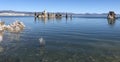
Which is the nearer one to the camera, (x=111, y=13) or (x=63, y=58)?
(x=63, y=58)

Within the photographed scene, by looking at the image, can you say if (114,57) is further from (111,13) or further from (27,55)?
(111,13)

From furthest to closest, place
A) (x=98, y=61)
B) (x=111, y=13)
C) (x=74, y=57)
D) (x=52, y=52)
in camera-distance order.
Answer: (x=111, y=13) → (x=52, y=52) → (x=74, y=57) → (x=98, y=61)

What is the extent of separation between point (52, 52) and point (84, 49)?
5404mm

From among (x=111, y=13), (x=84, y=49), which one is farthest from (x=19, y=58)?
(x=111, y=13)

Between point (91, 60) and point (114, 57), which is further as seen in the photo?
point (114, 57)

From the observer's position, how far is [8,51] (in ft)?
109

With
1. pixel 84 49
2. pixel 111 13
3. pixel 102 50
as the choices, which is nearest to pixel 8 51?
pixel 84 49

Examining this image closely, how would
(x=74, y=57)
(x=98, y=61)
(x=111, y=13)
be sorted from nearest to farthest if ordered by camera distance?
(x=98, y=61) → (x=74, y=57) → (x=111, y=13)

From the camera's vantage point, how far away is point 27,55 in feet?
101

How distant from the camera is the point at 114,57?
29891 mm

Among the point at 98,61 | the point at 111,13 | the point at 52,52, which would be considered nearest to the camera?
the point at 98,61

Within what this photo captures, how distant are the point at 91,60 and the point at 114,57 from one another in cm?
371

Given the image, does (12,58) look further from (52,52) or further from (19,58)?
(52,52)

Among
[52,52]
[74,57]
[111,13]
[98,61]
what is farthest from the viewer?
[111,13]
